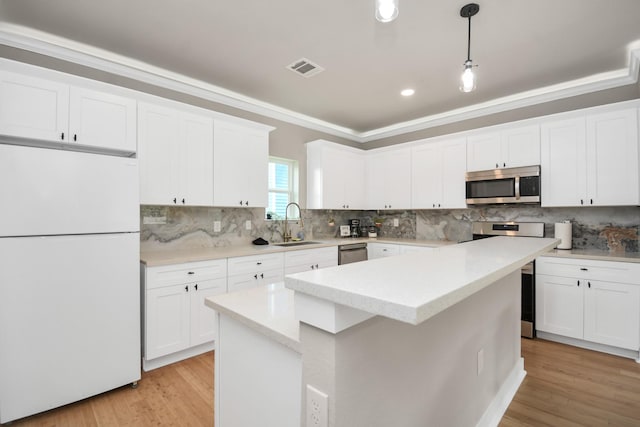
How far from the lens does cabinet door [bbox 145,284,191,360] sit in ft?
8.11

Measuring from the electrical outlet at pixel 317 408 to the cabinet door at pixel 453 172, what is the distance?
3670mm

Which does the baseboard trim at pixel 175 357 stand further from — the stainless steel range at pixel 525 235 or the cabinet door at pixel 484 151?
the cabinet door at pixel 484 151

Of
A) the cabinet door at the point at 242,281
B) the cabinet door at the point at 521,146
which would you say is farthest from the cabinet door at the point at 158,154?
the cabinet door at the point at 521,146

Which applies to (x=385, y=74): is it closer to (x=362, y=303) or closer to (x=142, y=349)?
(x=362, y=303)

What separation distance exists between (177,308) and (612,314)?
3.87 metres

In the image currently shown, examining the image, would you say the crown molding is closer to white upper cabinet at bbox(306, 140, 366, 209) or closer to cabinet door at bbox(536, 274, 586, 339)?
white upper cabinet at bbox(306, 140, 366, 209)

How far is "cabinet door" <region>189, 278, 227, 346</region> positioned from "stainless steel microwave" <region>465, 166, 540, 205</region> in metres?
3.19

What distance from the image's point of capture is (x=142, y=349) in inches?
101

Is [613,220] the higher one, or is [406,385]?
[613,220]

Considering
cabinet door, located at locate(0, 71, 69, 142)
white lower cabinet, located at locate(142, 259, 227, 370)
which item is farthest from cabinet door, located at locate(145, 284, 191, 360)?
cabinet door, located at locate(0, 71, 69, 142)

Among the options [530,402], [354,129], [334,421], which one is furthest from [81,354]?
[354,129]

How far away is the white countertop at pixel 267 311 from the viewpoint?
3.21 feet

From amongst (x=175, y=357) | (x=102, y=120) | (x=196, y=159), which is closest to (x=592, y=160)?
(x=196, y=159)

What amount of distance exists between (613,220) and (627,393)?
175cm
